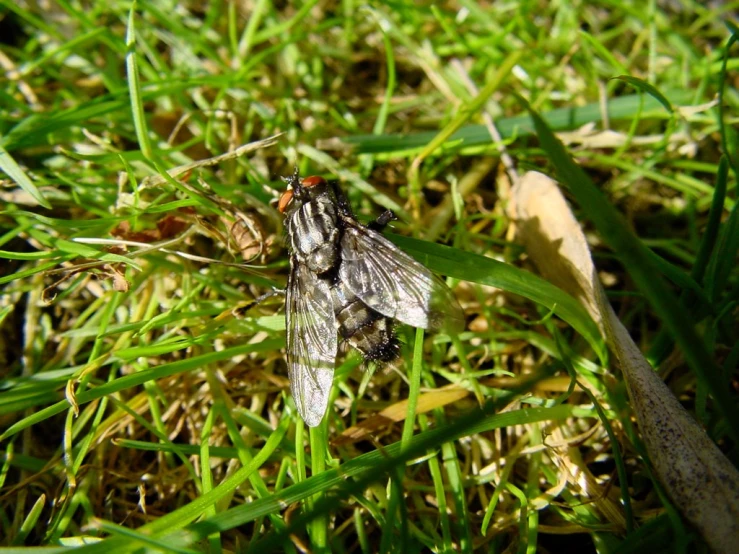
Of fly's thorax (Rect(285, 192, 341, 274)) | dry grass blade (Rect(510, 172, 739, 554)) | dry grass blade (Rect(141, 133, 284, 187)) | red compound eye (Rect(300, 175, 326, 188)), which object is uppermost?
dry grass blade (Rect(141, 133, 284, 187))

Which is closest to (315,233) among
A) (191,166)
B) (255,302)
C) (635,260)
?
(255,302)

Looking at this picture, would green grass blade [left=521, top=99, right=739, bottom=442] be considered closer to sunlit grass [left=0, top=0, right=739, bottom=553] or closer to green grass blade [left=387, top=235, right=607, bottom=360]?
sunlit grass [left=0, top=0, right=739, bottom=553]

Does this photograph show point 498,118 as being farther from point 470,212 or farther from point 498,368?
point 498,368

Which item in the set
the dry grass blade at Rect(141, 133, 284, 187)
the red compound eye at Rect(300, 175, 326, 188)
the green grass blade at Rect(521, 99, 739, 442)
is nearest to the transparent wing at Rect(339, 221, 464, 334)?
the red compound eye at Rect(300, 175, 326, 188)

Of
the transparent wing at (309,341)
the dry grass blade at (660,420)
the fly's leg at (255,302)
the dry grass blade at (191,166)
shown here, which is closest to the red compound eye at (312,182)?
the dry grass blade at (191,166)

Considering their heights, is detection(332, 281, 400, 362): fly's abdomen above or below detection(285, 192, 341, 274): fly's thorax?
below

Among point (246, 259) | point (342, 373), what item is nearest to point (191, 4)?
point (246, 259)

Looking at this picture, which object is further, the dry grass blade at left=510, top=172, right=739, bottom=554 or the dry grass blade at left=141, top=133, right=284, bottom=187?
the dry grass blade at left=141, top=133, right=284, bottom=187

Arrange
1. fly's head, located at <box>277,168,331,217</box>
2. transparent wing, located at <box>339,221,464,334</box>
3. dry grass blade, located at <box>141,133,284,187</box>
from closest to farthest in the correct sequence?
transparent wing, located at <box>339,221,464,334</box>, dry grass blade, located at <box>141,133,284,187</box>, fly's head, located at <box>277,168,331,217</box>
